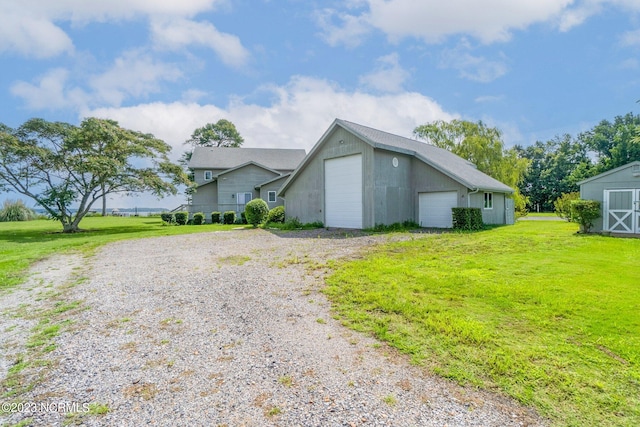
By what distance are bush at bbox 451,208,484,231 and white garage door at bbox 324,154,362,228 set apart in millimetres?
4580

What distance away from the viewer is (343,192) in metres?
16.2

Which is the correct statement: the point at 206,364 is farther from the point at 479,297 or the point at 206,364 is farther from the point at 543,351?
the point at 479,297

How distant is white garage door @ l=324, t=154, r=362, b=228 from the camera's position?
1535 centimetres

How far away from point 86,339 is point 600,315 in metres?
6.62

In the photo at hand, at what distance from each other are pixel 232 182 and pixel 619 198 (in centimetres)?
2561

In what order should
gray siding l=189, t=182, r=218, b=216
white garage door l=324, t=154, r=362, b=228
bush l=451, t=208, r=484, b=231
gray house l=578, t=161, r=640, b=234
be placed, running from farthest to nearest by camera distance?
gray siding l=189, t=182, r=218, b=216 → white garage door l=324, t=154, r=362, b=228 → bush l=451, t=208, r=484, b=231 → gray house l=578, t=161, r=640, b=234

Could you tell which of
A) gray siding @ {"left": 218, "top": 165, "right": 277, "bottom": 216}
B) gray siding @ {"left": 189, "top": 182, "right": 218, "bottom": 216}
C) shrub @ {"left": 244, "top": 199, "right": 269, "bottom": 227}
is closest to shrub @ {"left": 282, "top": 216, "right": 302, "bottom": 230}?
shrub @ {"left": 244, "top": 199, "right": 269, "bottom": 227}

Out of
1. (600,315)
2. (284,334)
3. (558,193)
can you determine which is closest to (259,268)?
(284,334)

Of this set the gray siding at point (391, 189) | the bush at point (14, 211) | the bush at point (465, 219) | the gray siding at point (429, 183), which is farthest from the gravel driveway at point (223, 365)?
the bush at point (14, 211)

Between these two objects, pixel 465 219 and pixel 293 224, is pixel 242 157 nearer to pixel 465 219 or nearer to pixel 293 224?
pixel 293 224

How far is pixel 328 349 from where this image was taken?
3348 mm

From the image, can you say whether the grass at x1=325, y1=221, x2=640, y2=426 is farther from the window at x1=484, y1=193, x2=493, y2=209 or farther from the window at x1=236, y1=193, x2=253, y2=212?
the window at x1=236, y1=193, x2=253, y2=212

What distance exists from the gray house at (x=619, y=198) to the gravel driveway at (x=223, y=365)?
13.9 meters

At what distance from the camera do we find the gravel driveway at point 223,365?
7.66 ft
